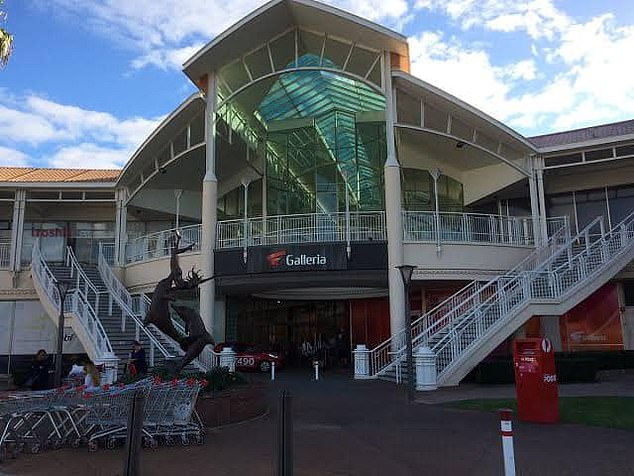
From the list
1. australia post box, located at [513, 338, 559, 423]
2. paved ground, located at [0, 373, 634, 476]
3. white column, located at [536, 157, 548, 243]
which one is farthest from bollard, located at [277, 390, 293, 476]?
white column, located at [536, 157, 548, 243]

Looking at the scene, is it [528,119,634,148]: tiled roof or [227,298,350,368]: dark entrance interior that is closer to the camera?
[528,119,634,148]: tiled roof

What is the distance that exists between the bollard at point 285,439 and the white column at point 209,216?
54.4 feet

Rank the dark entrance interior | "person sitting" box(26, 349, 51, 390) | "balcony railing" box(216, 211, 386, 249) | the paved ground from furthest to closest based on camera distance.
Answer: the dark entrance interior < "balcony railing" box(216, 211, 386, 249) < "person sitting" box(26, 349, 51, 390) < the paved ground

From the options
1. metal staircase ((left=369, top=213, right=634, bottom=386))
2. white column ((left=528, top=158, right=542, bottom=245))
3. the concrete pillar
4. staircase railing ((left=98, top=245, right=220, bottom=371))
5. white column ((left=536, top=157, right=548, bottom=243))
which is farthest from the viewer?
white column ((left=528, top=158, right=542, bottom=245))

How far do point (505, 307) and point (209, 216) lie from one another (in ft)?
38.1

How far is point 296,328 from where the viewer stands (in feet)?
104

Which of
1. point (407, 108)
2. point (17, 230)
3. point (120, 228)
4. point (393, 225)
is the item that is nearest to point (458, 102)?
point (407, 108)

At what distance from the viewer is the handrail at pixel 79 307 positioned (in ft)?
63.9

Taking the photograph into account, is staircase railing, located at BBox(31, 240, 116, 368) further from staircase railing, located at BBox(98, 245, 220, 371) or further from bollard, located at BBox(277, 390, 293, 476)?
bollard, located at BBox(277, 390, 293, 476)

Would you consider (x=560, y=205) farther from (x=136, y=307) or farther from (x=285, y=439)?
(x=285, y=439)

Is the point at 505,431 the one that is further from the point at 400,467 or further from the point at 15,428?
the point at 15,428

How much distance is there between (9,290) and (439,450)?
2429 centimetres

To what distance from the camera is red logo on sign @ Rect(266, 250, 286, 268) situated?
21906mm

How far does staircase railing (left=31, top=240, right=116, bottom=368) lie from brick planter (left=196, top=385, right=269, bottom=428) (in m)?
7.49
